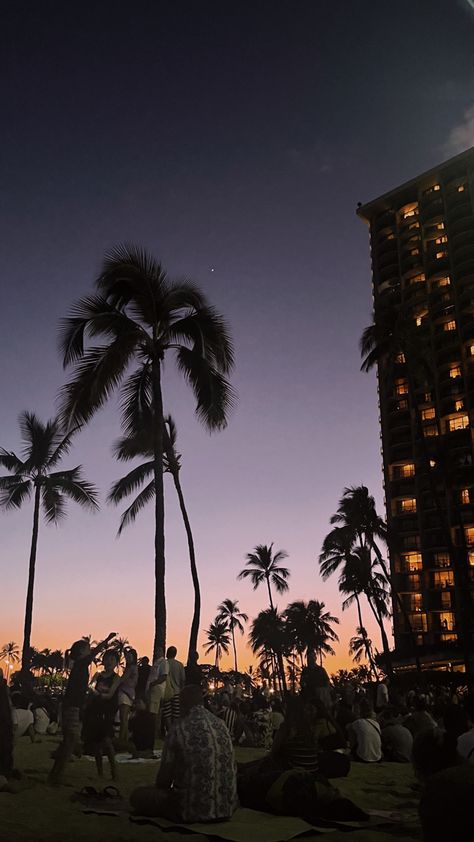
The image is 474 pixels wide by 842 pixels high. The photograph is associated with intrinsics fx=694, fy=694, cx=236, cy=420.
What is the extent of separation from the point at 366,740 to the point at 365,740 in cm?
2

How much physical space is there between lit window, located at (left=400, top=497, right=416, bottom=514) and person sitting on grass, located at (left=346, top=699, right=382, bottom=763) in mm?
67383

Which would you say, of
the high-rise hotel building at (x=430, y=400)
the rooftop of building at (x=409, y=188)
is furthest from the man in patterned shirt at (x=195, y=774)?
the rooftop of building at (x=409, y=188)

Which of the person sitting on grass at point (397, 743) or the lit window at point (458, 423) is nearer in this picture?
the person sitting on grass at point (397, 743)

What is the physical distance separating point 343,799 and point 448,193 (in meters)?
91.6

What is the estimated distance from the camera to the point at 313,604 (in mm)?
96375

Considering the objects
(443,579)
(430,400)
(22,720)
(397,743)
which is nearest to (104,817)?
(397,743)

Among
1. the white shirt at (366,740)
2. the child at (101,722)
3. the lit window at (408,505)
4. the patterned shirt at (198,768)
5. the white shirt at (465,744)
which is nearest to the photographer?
the white shirt at (465,744)

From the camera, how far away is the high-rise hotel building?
231ft

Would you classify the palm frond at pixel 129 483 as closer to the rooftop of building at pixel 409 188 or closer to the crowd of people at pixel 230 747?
the crowd of people at pixel 230 747

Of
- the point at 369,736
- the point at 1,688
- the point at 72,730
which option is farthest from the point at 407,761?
the point at 1,688

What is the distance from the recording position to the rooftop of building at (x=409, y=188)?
88.6m

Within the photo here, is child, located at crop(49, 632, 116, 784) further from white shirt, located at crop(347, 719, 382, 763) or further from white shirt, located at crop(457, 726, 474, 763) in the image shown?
white shirt, located at crop(457, 726, 474, 763)

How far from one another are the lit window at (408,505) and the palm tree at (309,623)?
82.7 ft

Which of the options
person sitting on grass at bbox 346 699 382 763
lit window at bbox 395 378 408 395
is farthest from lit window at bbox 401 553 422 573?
person sitting on grass at bbox 346 699 382 763
